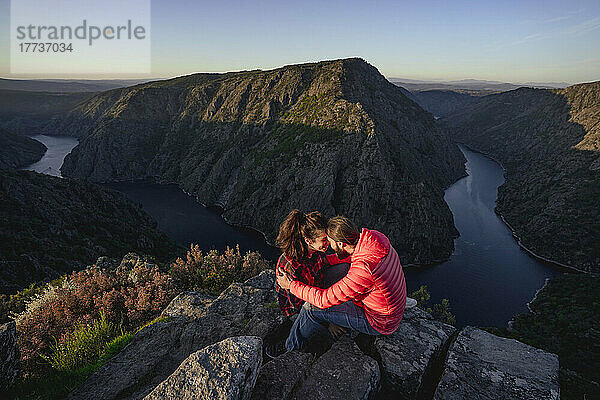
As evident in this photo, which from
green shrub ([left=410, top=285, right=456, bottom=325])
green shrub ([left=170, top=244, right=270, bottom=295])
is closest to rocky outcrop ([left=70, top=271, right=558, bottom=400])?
green shrub ([left=170, top=244, right=270, bottom=295])

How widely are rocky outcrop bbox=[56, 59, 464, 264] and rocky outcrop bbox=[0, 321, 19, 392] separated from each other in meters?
78.7

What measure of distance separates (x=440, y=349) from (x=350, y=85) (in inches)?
5002

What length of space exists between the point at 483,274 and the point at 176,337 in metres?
85.5

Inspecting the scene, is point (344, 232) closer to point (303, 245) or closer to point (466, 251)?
point (303, 245)

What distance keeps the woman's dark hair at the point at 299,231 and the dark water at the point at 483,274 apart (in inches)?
2513

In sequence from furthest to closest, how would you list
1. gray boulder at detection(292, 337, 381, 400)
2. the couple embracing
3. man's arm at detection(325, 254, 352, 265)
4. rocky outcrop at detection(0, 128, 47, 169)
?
rocky outcrop at detection(0, 128, 47, 169) < man's arm at detection(325, 254, 352, 265) < the couple embracing < gray boulder at detection(292, 337, 381, 400)

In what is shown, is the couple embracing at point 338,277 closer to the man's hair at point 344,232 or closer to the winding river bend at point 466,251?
the man's hair at point 344,232

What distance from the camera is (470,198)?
404 feet

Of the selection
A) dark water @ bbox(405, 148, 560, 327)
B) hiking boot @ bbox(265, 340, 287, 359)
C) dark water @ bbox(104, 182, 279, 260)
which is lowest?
dark water @ bbox(405, 148, 560, 327)

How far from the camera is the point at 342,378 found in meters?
4.64

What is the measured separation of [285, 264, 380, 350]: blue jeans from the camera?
5289mm

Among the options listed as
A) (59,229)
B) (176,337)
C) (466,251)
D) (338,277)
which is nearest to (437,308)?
(466,251)

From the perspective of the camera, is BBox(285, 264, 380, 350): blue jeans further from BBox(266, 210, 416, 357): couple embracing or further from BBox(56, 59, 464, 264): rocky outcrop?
BBox(56, 59, 464, 264): rocky outcrop

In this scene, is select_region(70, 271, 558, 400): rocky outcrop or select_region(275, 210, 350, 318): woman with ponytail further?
select_region(275, 210, 350, 318): woman with ponytail
